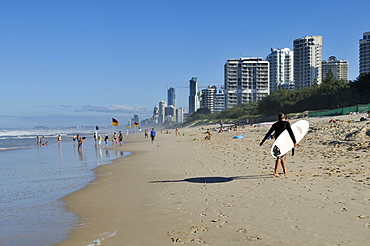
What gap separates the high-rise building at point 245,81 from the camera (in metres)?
172

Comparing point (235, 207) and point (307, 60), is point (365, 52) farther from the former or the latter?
point (235, 207)

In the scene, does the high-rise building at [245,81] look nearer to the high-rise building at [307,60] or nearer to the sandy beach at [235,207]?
the high-rise building at [307,60]

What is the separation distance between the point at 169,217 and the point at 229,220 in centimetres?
120

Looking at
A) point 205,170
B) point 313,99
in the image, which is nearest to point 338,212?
point 205,170

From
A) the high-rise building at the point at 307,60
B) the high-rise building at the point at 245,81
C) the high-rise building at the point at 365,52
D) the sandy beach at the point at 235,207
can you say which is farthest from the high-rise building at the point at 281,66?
the sandy beach at the point at 235,207

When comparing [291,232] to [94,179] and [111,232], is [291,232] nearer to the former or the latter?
[111,232]

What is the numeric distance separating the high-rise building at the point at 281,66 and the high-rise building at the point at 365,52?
34288 millimetres

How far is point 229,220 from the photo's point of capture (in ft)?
19.8

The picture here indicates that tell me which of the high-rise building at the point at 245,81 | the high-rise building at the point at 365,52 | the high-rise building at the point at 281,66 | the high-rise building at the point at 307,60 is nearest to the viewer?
the high-rise building at the point at 365,52

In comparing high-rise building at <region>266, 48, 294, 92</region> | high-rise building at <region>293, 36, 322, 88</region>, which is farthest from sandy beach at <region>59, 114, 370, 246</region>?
high-rise building at <region>266, 48, 294, 92</region>

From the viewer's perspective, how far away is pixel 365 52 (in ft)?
558

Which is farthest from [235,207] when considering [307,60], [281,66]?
[281,66]

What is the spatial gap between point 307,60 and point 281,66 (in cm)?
1844

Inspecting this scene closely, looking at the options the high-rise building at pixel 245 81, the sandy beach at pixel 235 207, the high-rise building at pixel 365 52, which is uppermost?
the high-rise building at pixel 365 52
